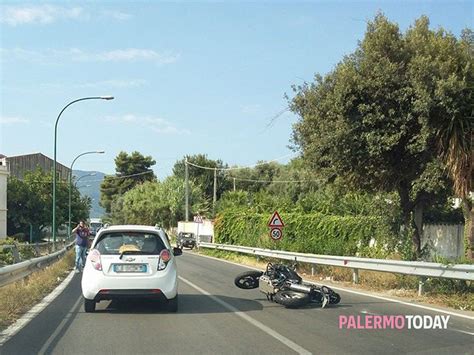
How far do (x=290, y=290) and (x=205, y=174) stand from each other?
71.4 metres

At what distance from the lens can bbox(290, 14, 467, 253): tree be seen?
593 inches

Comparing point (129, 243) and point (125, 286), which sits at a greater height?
point (129, 243)

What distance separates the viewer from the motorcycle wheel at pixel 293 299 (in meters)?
11.9

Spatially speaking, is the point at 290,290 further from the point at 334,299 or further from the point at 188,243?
the point at 188,243

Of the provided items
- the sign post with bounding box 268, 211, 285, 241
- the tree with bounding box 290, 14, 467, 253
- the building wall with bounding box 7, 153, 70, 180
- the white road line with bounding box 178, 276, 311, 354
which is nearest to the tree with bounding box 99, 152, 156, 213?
the building wall with bounding box 7, 153, 70, 180

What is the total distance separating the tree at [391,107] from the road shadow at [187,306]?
5544 millimetres

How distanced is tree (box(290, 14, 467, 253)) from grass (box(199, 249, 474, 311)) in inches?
70.0

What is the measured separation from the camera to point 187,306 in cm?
1219

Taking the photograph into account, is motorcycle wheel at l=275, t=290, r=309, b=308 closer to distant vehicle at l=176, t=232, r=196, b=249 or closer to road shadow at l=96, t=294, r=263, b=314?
road shadow at l=96, t=294, r=263, b=314

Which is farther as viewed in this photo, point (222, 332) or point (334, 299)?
point (334, 299)

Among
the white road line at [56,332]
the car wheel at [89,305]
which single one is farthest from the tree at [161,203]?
the car wheel at [89,305]

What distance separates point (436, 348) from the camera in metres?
8.12

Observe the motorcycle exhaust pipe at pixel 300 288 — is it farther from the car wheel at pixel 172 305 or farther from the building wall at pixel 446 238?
the building wall at pixel 446 238

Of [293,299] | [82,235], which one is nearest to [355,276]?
[293,299]
